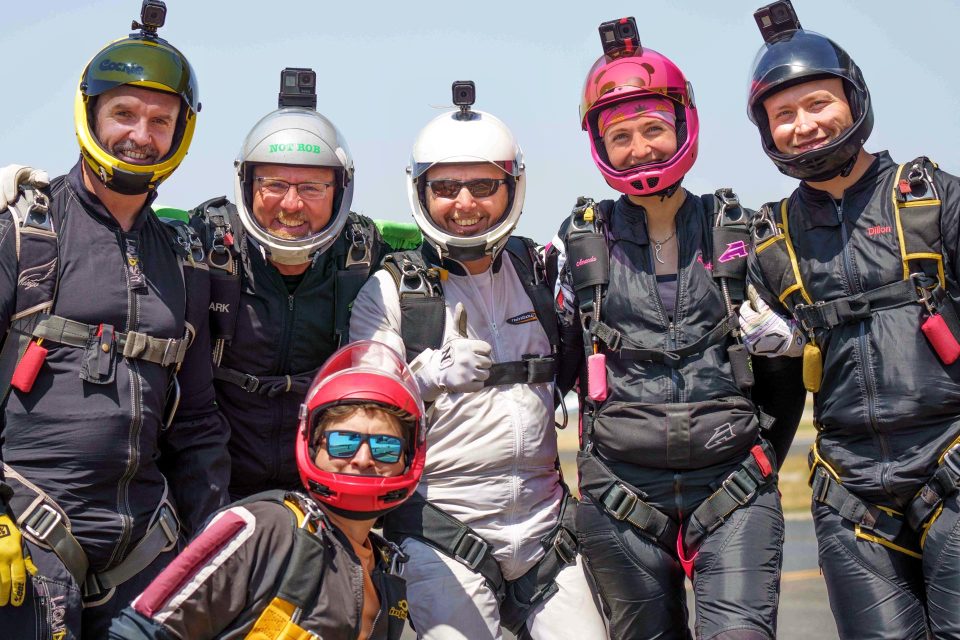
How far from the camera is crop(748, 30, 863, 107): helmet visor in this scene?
422cm

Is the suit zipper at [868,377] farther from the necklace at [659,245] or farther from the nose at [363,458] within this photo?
the nose at [363,458]

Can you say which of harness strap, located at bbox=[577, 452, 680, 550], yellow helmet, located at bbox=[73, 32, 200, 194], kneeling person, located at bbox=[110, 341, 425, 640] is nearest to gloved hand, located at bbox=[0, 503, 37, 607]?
kneeling person, located at bbox=[110, 341, 425, 640]

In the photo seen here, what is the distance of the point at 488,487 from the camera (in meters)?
4.20

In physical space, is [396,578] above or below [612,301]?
below

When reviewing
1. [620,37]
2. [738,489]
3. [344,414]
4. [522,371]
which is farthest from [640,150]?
[344,414]

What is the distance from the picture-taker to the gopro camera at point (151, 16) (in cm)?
430

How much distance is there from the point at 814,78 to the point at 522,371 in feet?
5.76

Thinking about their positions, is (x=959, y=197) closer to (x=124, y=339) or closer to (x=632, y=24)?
(x=632, y=24)

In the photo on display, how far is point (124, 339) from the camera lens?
3.80 m

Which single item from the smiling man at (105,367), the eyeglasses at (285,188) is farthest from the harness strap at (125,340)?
the eyeglasses at (285,188)

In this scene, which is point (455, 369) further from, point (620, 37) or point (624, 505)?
point (620, 37)

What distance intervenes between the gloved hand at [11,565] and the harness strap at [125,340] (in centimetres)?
66

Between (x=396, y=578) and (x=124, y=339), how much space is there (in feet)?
4.50

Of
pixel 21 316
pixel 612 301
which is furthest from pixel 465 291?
pixel 21 316
